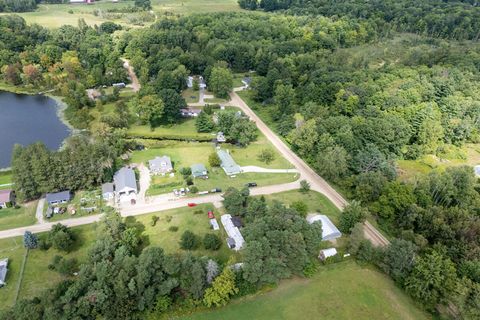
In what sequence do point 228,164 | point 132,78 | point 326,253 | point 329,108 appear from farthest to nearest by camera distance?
point 132,78, point 329,108, point 228,164, point 326,253

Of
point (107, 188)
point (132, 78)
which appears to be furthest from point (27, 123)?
point (107, 188)

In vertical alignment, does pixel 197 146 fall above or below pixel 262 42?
below

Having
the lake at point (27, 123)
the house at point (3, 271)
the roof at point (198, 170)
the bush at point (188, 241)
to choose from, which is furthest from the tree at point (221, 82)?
the house at point (3, 271)

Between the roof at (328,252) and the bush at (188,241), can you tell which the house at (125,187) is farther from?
the roof at (328,252)

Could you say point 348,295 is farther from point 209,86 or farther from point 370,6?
point 370,6

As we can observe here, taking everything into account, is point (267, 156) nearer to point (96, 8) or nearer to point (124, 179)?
point (124, 179)

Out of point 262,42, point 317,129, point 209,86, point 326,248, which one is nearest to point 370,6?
point 262,42
